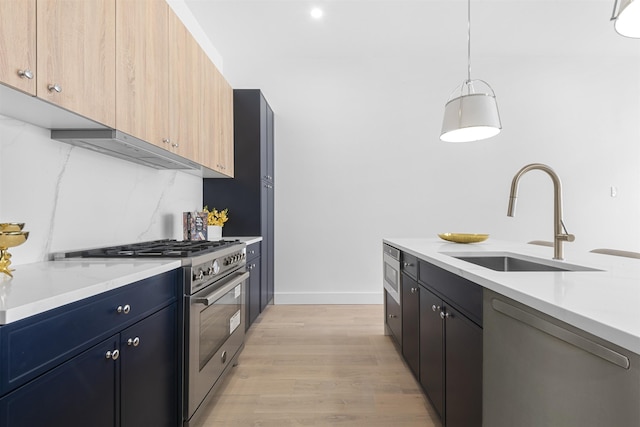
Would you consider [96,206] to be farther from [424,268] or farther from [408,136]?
[408,136]

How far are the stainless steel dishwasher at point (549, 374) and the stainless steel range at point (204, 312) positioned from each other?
46.7 inches

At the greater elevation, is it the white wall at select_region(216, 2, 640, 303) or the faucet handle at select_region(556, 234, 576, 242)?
the white wall at select_region(216, 2, 640, 303)

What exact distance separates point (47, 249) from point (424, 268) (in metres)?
1.75

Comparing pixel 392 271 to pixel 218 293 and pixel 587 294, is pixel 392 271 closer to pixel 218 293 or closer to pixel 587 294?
pixel 218 293

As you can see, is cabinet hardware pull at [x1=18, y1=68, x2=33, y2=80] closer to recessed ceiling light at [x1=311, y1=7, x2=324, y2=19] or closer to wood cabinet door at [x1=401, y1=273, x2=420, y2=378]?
wood cabinet door at [x1=401, y1=273, x2=420, y2=378]

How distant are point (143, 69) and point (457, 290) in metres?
1.75

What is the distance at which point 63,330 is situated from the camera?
2.88 feet

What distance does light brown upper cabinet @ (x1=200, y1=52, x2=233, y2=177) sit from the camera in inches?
102

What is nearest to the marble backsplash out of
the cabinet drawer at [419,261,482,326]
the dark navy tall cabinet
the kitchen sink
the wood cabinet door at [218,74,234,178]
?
the wood cabinet door at [218,74,234,178]

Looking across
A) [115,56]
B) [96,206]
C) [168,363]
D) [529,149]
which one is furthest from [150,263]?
[529,149]

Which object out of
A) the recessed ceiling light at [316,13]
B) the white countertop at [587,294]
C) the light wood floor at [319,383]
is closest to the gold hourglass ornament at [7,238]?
the light wood floor at [319,383]

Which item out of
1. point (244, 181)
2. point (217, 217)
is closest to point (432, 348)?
point (217, 217)

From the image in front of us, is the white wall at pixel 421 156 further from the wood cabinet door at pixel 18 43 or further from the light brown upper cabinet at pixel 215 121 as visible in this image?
the wood cabinet door at pixel 18 43

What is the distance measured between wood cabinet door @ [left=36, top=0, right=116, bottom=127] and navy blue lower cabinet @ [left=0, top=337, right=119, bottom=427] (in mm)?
824
